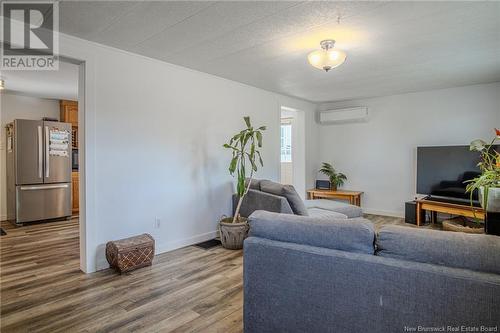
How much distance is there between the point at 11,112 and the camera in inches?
→ 218

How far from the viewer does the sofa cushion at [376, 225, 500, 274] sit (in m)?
1.30

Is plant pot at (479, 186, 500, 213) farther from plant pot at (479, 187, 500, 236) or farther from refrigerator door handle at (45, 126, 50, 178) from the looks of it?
refrigerator door handle at (45, 126, 50, 178)

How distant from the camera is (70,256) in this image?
352 cm

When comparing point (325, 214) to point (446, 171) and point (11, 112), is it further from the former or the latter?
point (11, 112)

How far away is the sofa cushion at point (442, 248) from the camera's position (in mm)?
1304

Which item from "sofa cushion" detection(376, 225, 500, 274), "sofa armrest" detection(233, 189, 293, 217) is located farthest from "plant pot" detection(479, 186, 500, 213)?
"sofa armrest" detection(233, 189, 293, 217)

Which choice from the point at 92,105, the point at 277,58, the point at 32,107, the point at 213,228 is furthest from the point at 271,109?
the point at 32,107

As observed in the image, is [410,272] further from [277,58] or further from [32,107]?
[32,107]

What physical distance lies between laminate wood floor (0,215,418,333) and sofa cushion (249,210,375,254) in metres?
0.80

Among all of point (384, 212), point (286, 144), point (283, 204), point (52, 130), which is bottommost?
point (384, 212)

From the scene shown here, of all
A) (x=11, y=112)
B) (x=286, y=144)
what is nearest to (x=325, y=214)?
(x=286, y=144)

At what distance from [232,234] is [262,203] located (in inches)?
21.8

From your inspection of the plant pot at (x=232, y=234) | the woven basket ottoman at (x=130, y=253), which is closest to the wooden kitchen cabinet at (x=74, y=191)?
the woven basket ottoman at (x=130, y=253)

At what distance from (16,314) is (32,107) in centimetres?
487
